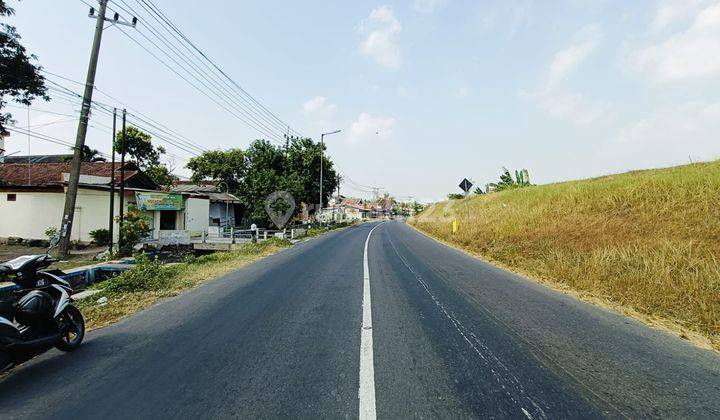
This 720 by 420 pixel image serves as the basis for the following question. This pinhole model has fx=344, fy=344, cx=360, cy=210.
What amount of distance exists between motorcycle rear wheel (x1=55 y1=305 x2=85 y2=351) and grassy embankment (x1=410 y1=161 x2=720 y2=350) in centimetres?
852

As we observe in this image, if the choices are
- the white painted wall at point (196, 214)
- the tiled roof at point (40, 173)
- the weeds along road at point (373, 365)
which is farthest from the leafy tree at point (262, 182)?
the weeds along road at point (373, 365)

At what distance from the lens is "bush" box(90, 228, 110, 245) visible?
21619 millimetres

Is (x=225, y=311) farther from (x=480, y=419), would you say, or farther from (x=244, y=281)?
(x=480, y=419)

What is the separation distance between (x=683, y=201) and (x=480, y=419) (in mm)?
12859

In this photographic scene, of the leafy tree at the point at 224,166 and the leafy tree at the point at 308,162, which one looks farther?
the leafy tree at the point at 224,166

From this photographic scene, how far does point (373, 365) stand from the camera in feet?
12.6

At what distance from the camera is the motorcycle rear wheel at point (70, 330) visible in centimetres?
447

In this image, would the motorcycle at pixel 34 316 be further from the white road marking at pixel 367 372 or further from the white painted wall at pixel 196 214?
the white painted wall at pixel 196 214

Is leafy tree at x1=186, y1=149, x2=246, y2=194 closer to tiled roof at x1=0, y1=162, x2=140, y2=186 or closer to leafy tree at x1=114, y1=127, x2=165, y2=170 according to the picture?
leafy tree at x1=114, y1=127, x2=165, y2=170

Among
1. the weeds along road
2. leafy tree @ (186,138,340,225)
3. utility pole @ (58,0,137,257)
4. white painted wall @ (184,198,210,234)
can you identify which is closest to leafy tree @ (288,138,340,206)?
leafy tree @ (186,138,340,225)

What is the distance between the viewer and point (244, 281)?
916 centimetres

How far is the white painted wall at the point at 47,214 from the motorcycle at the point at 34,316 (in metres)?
22.0

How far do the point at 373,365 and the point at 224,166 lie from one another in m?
46.0

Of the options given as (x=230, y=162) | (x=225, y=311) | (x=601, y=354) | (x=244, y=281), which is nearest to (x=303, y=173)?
(x=230, y=162)
